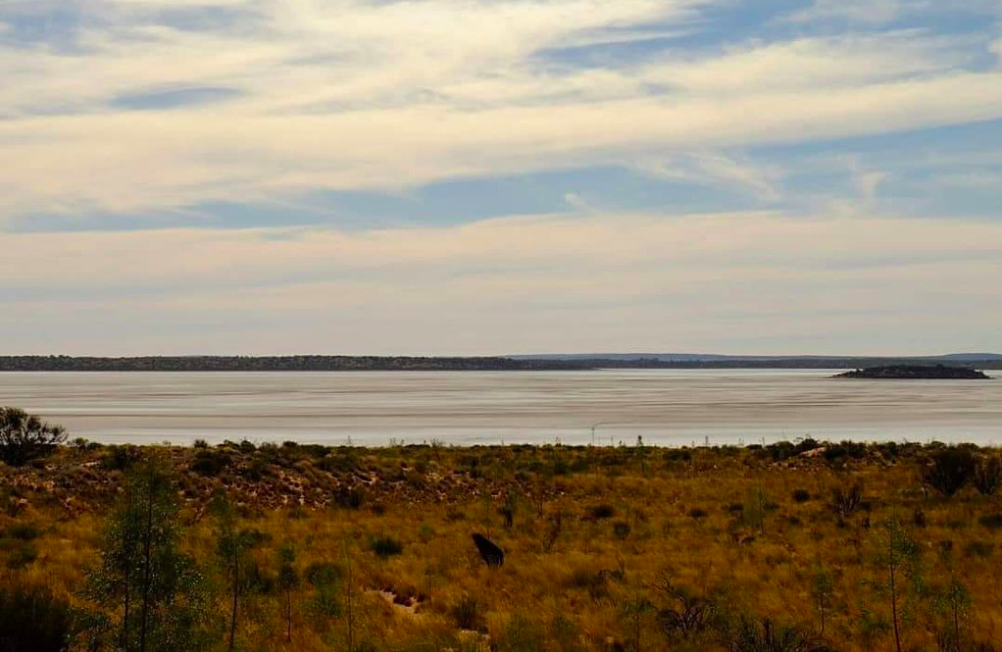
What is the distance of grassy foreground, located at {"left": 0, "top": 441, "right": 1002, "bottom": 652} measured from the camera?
12.7 m

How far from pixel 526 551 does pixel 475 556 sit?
4.60ft

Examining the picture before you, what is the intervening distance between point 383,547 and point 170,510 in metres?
11.3

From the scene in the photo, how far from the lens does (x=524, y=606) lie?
1474 cm

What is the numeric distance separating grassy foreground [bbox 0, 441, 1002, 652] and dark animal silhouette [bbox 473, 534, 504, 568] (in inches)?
10.5

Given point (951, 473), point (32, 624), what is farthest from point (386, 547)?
point (951, 473)

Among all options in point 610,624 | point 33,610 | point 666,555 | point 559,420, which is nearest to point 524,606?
point 610,624

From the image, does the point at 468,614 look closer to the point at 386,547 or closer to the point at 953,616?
the point at 386,547

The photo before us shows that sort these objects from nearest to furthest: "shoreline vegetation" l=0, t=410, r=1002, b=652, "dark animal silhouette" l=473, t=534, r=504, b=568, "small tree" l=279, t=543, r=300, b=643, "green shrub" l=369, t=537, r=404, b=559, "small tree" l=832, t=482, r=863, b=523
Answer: "shoreline vegetation" l=0, t=410, r=1002, b=652, "small tree" l=279, t=543, r=300, b=643, "dark animal silhouette" l=473, t=534, r=504, b=568, "green shrub" l=369, t=537, r=404, b=559, "small tree" l=832, t=482, r=863, b=523

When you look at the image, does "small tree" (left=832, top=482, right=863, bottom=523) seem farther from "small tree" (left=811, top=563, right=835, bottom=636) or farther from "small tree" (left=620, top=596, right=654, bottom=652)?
"small tree" (left=620, top=596, right=654, bottom=652)

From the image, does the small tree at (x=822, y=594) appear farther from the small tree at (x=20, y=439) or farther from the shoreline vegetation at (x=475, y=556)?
the small tree at (x=20, y=439)

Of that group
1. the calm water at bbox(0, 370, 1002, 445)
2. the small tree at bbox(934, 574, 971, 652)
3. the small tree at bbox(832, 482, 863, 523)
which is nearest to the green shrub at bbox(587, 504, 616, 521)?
the small tree at bbox(832, 482, 863, 523)

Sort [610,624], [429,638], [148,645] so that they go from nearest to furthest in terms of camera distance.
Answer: [148,645]
[429,638]
[610,624]

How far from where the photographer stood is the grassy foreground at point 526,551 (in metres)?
12.7

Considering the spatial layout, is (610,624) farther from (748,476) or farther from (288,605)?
(748,476)
